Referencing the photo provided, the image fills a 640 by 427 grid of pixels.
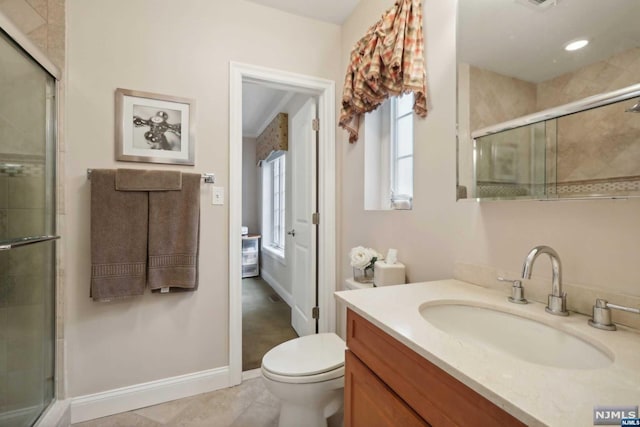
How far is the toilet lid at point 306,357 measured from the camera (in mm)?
1253

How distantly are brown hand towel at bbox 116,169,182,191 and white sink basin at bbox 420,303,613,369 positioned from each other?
1444mm

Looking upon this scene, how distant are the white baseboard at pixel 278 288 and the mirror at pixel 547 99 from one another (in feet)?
8.14

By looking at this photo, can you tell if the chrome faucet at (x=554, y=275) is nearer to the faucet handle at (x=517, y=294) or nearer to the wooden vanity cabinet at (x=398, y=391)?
the faucet handle at (x=517, y=294)

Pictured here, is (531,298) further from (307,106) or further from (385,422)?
(307,106)

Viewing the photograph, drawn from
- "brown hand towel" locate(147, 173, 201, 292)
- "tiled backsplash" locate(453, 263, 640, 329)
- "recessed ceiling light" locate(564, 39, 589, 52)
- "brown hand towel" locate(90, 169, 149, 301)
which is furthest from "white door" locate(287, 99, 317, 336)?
"recessed ceiling light" locate(564, 39, 589, 52)

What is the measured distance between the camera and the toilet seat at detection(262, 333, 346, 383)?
1.23 meters

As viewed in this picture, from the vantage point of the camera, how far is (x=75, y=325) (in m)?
1.53

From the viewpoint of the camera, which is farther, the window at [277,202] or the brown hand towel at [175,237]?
the window at [277,202]

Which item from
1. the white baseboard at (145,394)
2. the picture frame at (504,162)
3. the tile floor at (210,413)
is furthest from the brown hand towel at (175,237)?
the picture frame at (504,162)

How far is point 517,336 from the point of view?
2.76 feet

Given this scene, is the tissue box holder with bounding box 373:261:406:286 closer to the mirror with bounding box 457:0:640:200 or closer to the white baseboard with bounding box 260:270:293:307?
the mirror with bounding box 457:0:640:200

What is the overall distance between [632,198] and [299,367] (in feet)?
4.11

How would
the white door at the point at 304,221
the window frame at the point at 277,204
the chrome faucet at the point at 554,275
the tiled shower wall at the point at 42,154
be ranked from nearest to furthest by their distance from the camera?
1. the chrome faucet at the point at 554,275
2. the tiled shower wall at the point at 42,154
3. the white door at the point at 304,221
4. the window frame at the point at 277,204

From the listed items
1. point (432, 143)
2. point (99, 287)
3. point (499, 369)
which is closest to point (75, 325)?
point (99, 287)
